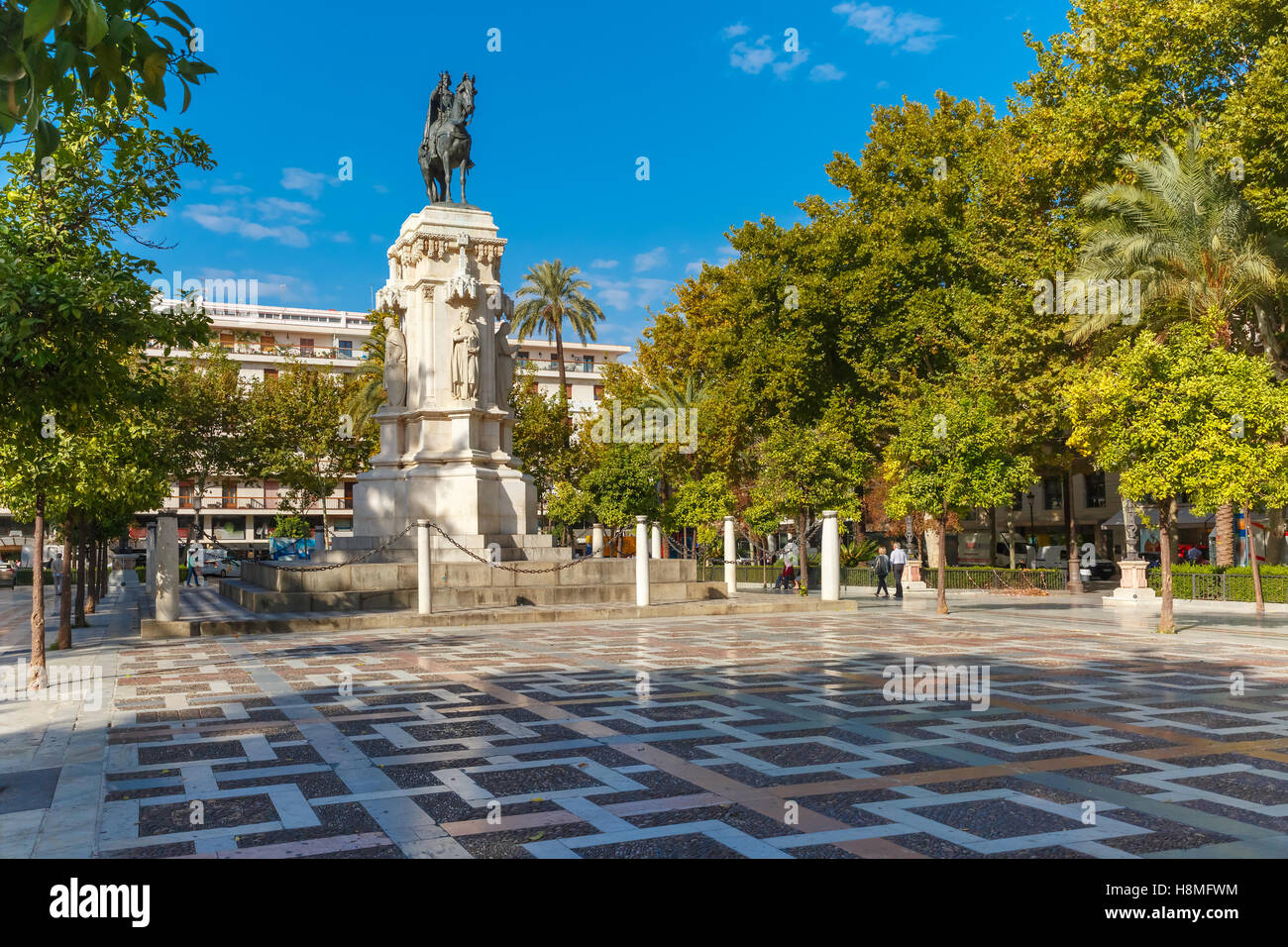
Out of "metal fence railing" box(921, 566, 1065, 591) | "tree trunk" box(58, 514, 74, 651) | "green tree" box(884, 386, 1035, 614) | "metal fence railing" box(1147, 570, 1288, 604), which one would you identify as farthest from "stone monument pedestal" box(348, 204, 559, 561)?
"metal fence railing" box(921, 566, 1065, 591)

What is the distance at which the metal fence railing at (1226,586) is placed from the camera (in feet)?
72.6

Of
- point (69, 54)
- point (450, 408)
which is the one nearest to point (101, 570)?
point (450, 408)

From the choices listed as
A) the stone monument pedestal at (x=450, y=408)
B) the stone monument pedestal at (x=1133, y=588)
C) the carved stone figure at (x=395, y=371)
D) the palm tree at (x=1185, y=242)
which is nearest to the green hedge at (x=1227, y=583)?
the stone monument pedestal at (x=1133, y=588)

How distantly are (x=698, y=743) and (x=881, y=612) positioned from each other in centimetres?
1582

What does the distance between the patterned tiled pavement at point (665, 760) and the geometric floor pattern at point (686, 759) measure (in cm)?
3

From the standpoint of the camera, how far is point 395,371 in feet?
72.7

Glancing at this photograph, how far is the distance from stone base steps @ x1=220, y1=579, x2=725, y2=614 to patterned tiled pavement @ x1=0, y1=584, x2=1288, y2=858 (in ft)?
17.8

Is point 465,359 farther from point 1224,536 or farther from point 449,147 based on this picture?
point 1224,536

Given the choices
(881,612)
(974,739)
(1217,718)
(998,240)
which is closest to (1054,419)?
(998,240)

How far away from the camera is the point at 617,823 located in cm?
520

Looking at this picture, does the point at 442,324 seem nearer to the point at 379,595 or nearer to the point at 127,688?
the point at 379,595

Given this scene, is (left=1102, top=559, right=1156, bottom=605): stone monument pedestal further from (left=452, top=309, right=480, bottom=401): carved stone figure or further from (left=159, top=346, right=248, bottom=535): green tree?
(left=159, top=346, right=248, bottom=535): green tree

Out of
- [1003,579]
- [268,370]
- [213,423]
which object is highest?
[268,370]

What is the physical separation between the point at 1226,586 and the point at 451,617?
17.3 meters
